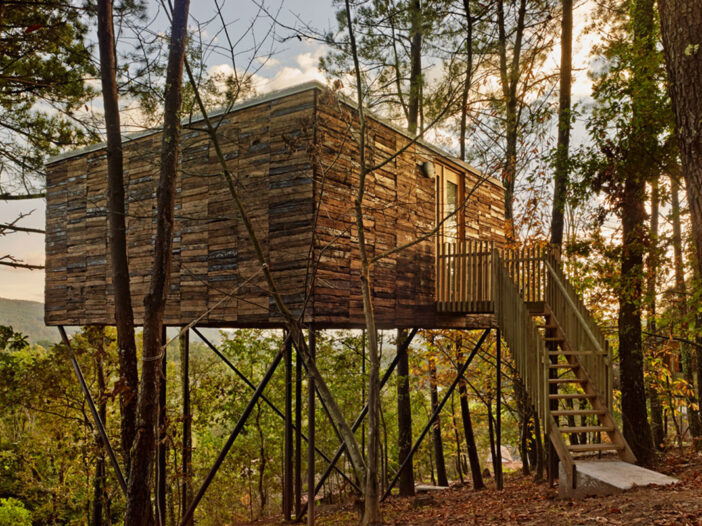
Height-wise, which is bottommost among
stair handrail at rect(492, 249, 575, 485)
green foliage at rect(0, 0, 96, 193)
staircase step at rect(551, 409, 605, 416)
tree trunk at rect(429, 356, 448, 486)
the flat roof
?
tree trunk at rect(429, 356, 448, 486)

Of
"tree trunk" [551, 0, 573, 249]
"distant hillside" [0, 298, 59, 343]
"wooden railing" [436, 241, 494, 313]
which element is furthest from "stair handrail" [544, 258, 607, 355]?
"distant hillside" [0, 298, 59, 343]

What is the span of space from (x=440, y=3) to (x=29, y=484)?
16379 mm

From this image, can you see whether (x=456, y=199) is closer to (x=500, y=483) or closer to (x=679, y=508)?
(x=500, y=483)

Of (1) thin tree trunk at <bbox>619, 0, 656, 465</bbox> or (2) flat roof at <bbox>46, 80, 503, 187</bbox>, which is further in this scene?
(1) thin tree trunk at <bbox>619, 0, 656, 465</bbox>

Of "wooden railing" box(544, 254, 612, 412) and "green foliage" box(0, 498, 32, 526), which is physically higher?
"wooden railing" box(544, 254, 612, 412)

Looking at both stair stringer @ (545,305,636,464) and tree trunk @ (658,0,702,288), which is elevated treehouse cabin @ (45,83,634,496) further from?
tree trunk @ (658,0,702,288)

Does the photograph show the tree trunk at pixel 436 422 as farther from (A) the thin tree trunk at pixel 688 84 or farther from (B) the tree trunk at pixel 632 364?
(A) the thin tree trunk at pixel 688 84

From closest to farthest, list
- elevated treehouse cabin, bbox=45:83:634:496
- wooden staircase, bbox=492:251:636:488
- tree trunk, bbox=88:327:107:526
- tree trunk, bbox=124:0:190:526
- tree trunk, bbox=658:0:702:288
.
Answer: tree trunk, bbox=658:0:702:288 < tree trunk, bbox=124:0:190:526 < wooden staircase, bbox=492:251:636:488 < elevated treehouse cabin, bbox=45:83:634:496 < tree trunk, bbox=88:327:107:526

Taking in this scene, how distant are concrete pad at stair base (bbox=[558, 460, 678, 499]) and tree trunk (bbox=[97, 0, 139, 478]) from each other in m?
5.82

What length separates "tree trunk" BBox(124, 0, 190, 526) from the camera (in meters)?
7.11

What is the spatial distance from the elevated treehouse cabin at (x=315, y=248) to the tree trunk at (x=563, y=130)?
1606mm

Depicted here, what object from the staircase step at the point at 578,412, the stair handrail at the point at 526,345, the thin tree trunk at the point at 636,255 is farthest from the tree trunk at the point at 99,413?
the thin tree trunk at the point at 636,255

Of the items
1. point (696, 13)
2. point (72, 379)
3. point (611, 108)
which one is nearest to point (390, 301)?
point (611, 108)

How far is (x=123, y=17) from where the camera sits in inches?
368
